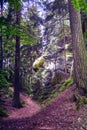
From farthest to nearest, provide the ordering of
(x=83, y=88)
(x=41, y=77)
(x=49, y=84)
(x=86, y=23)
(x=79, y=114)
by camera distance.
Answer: (x=41, y=77) → (x=49, y=84) → (x=86, y=23) → (x=83, y=88) → (x=79, y=114)

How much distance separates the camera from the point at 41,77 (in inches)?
1014

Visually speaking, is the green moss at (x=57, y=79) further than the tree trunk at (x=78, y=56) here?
Yes

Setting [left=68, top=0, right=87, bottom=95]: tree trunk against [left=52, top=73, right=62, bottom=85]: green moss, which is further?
[left=52, top=73, right=62, bottom=85]: green moss

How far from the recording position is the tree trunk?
10.8 metres

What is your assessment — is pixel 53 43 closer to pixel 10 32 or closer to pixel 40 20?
pixel 40 20

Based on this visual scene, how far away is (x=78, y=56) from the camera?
1106cm

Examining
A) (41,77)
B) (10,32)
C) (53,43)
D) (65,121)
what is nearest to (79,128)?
(65,121)

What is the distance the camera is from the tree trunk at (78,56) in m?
10.8

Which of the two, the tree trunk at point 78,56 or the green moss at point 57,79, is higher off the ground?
the tree trunk at point 78,56

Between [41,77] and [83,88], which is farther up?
[83,88]

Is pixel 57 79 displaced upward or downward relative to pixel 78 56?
downward

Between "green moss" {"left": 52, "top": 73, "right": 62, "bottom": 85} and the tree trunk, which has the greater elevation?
the tree trunk

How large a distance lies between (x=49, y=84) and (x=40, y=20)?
6969 mm

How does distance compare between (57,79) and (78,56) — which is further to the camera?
(57,79)
